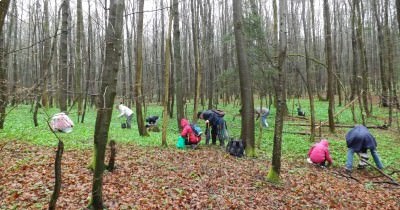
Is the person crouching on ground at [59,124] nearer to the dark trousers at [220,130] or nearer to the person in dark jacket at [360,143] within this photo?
the dark trousers at [220,130]

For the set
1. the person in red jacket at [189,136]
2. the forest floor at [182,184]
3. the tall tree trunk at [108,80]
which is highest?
the tall tree trunk at [108,80]

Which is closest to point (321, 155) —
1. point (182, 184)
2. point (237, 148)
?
point (237, 148)

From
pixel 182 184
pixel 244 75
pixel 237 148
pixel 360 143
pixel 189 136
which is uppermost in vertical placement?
pixel 244 75

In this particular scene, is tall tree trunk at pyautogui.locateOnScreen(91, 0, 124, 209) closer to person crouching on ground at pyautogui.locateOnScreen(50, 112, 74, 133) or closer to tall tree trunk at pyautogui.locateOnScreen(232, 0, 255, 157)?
tall tree trunk at pyautogui.locateOnScreen(232, 0, 255, 157)

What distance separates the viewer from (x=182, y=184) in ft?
23.8

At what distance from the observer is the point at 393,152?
12328mm

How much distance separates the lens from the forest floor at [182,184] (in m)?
6.04

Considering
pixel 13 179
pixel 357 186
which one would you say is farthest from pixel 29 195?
pixel 357 186

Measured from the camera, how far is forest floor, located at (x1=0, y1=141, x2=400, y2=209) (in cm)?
604

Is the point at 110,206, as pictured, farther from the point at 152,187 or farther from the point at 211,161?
the point at 211,161

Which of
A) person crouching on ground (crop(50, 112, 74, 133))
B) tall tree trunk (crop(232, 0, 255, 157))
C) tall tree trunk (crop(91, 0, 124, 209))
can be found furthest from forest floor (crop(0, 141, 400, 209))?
person crouching on ground (crop(50, 112, 74, 133))

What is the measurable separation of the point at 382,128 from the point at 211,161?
12825 millimetres

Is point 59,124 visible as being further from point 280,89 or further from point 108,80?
point 280,89

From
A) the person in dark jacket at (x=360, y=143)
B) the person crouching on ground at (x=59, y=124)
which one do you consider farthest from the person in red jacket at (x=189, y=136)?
the person in dark jacket at (x=360, y=143)
